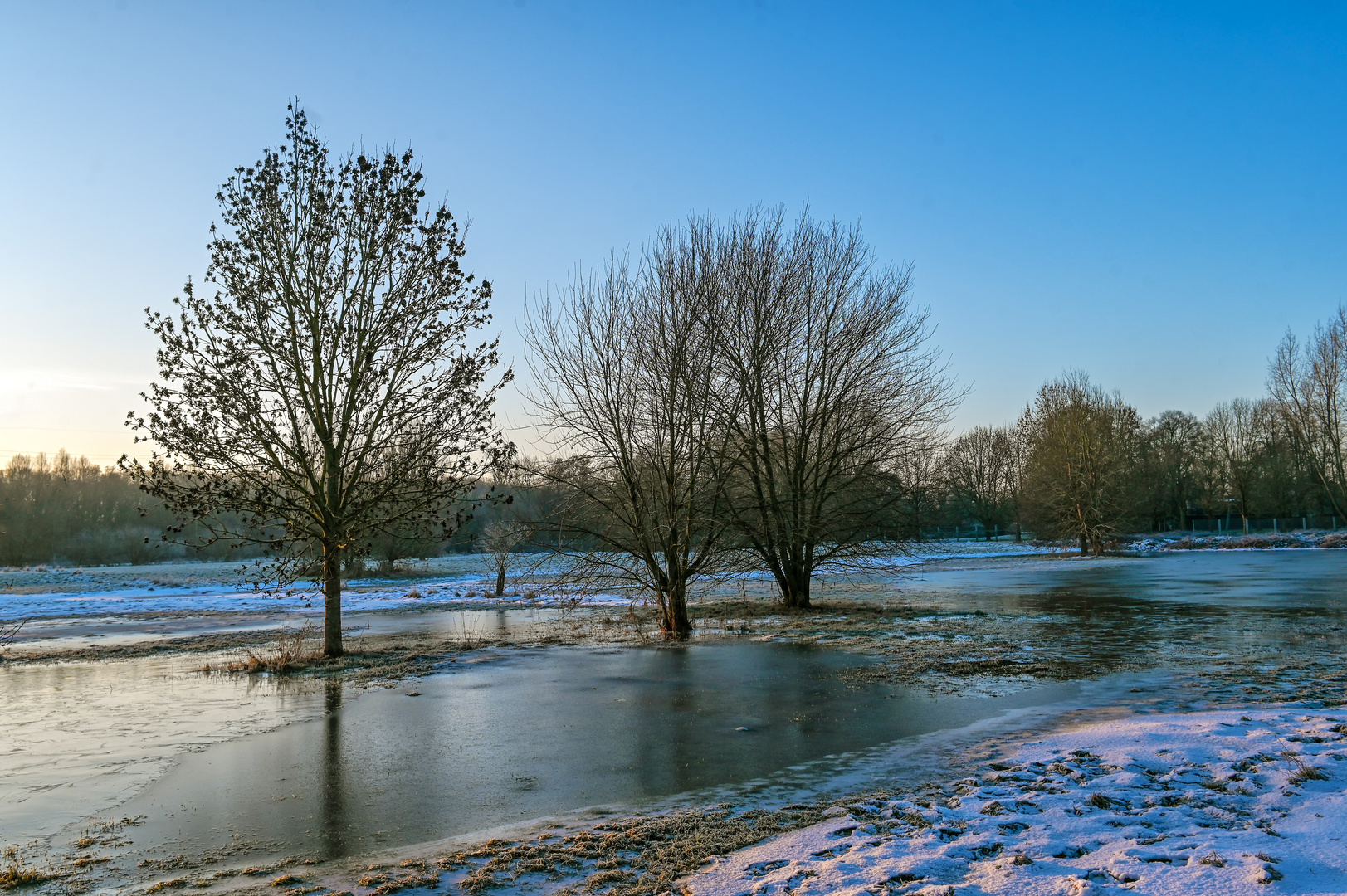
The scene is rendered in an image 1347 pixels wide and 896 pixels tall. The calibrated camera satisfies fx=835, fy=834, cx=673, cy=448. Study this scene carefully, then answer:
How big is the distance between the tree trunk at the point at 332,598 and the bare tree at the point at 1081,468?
4701 centimetres

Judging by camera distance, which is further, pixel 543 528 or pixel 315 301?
pixel 543 528

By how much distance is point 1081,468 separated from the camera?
51.5 metres

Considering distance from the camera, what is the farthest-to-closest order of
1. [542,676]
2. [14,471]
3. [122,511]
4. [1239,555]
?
[14,471], [122,511], [1239,555], [542,676]

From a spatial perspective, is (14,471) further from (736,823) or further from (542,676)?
(736,823)

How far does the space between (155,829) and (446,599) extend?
25.2 m

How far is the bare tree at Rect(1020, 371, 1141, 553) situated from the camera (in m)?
50.9

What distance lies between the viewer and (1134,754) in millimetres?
6336

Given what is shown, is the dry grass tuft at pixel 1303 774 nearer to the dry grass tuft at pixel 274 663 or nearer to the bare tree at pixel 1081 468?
the dry grass tuft at pixel 274 663

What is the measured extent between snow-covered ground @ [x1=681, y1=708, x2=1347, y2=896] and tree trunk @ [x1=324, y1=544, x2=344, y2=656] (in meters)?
10.6

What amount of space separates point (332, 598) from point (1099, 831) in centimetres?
1258

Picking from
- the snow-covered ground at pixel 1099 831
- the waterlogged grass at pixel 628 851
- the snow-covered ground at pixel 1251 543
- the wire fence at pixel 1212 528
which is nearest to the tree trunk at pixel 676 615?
the snow-covered ground at pixel 1099 831

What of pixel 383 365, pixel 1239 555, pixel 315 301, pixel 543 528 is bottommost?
pixel 1239 555

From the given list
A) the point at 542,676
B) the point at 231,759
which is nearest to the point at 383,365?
the point at 542,676

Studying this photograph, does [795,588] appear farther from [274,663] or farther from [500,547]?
[274,663]
